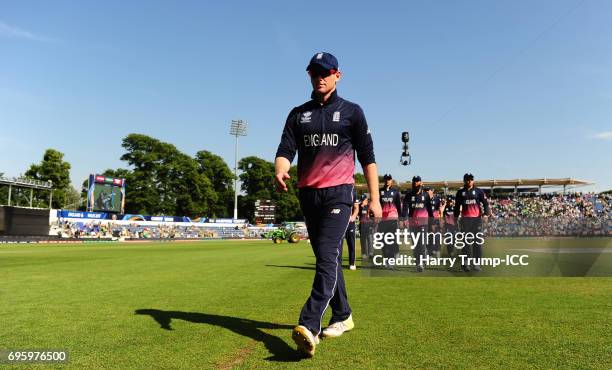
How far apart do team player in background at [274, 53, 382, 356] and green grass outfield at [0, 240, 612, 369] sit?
563mm

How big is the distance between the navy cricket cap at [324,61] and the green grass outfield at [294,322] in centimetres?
237

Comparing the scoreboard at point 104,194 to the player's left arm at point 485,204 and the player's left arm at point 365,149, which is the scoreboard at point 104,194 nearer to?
the player's left arm at point 485,204

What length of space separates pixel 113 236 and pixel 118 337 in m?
48.9

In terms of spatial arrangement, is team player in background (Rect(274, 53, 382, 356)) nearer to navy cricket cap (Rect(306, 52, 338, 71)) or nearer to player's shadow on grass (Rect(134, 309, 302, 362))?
navy cricket cap (Rect(306, 52, 338, 71))

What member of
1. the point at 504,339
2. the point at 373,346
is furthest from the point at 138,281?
the point at 504,339

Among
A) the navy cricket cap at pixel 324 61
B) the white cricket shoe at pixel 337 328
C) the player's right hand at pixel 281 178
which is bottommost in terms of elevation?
the white cricket shoe at pixel 337 328

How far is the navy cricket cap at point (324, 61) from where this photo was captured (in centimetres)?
379

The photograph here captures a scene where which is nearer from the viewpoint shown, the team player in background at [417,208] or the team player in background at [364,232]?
the team player in background at [417,208]

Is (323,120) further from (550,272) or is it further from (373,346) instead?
(550,272)

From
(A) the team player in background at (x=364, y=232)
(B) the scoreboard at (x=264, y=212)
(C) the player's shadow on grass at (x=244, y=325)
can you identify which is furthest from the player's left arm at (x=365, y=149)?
(B) the scoreboard at (x=264, y=212)

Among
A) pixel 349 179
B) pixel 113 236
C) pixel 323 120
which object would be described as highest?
pixel 323 120

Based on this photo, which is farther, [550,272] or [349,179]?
[550,272]

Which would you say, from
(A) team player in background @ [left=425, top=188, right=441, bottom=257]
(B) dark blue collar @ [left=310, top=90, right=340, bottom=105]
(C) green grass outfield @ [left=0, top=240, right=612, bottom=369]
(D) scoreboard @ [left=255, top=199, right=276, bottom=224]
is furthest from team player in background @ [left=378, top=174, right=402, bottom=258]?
(D) scoreboard @ [left=255, top=199, right=276, bottom=224]

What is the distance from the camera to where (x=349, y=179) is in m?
3.81
